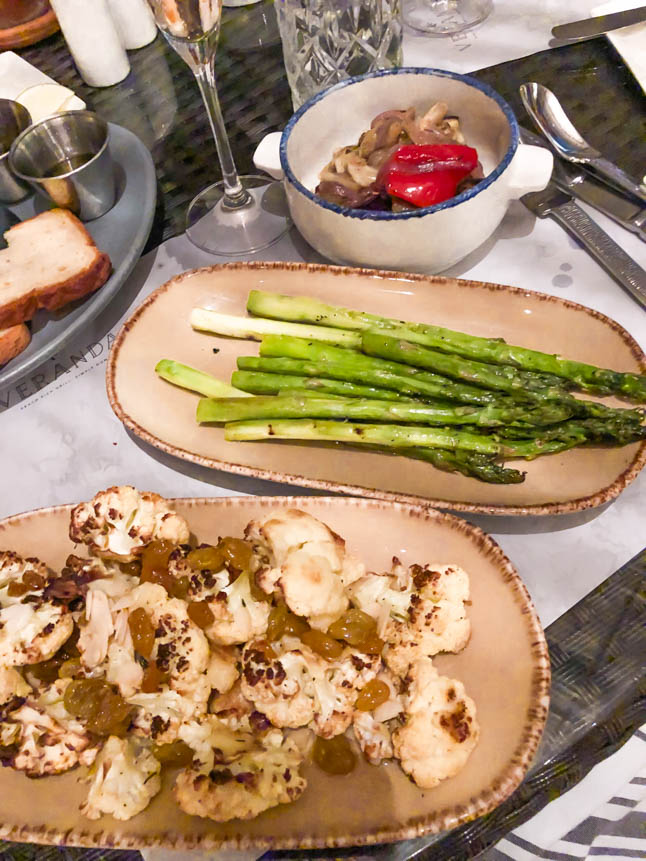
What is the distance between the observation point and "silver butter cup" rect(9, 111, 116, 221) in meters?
2.25

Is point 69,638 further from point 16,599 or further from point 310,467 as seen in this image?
point 310,467

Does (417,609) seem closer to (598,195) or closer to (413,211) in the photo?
(413,211)

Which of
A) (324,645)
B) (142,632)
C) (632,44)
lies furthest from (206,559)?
(632,44)

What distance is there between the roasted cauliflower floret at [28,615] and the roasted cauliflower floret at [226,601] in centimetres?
26

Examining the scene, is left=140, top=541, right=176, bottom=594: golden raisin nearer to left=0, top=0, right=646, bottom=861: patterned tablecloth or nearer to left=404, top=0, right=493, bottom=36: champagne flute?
left=0, top=0, right=646, bottom=861: patterned tablecloth

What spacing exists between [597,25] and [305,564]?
2.37 metres

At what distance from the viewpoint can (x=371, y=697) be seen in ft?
4.48

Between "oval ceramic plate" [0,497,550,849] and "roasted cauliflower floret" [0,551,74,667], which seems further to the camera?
"roasted cauliflower floret" [0,551,74,667]

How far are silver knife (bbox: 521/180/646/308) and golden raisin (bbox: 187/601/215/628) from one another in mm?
1393

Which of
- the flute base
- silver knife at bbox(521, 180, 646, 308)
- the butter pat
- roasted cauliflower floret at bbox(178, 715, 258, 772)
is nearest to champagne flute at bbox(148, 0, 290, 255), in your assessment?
the flute base

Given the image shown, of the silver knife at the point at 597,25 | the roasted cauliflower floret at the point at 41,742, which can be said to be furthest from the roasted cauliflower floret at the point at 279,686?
the silver knife at the point at 597,25

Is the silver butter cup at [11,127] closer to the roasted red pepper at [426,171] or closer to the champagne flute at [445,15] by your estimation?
the roasted red pepper at [426,171]

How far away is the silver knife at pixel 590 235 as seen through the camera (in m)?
1.93

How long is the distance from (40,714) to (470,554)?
0.93 metres
